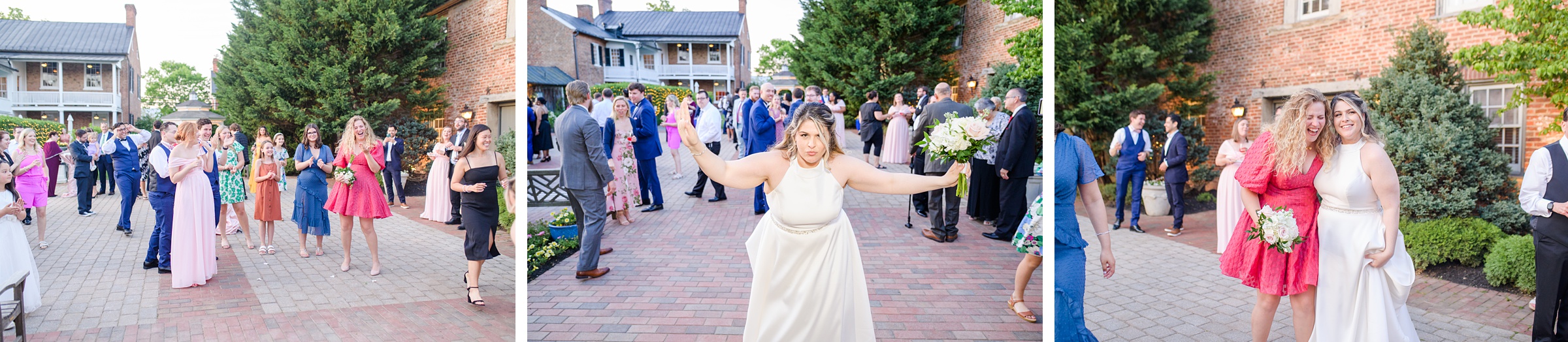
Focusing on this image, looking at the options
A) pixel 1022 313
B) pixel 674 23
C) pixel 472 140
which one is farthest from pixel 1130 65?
pixel 472 140

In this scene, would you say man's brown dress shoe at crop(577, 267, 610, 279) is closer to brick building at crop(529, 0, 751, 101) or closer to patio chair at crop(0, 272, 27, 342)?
brick building at crop(529, 0, 751, 101)

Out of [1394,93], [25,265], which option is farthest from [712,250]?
[1394,93]

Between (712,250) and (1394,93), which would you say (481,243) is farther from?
(1394,93)

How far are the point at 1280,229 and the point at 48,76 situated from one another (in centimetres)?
647

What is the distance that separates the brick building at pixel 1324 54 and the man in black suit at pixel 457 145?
29.6ft

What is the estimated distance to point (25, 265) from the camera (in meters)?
3.91

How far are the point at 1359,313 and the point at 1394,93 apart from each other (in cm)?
547

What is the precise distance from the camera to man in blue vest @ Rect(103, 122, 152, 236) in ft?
15.1

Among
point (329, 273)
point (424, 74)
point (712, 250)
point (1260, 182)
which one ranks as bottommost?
point (329, 273)

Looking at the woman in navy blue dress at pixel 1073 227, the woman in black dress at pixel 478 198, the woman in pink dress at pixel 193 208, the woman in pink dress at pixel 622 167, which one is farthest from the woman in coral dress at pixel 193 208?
the woman in navy blue dress at pixel 1073 227

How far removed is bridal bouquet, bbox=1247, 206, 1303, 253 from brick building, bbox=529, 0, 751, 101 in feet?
7.84

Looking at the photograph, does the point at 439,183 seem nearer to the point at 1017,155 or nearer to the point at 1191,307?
the point at 1017,155

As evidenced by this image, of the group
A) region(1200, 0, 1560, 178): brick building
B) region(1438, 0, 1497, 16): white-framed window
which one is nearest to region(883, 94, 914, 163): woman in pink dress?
region(1200, 0, 1560, 178): brick building

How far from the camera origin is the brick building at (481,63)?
3678mm
